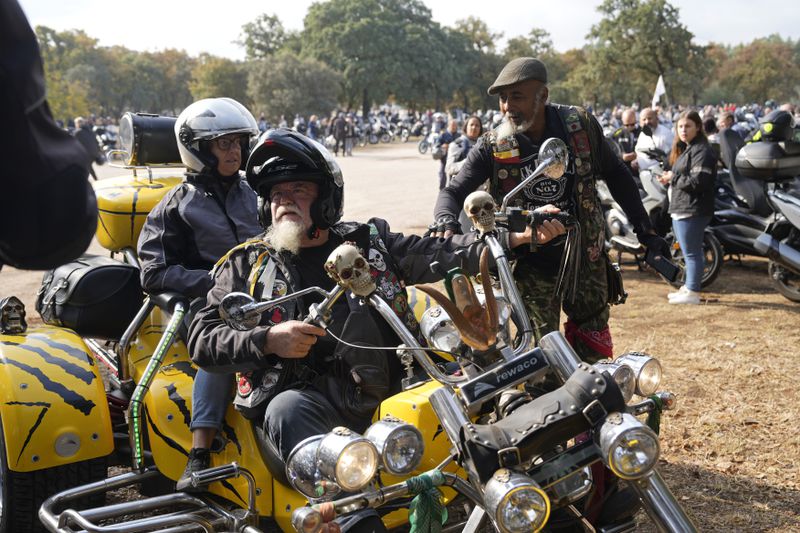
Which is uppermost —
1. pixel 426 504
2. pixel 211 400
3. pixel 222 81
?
pixel 426 504

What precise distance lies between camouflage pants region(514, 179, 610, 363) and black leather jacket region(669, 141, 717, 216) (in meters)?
4.11

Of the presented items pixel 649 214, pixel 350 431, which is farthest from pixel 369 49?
Answer: pixel 350 431

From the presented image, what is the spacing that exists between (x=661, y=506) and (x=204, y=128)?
3.05 metres

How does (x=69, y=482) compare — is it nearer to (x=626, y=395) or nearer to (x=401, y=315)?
(x=401, y=315)

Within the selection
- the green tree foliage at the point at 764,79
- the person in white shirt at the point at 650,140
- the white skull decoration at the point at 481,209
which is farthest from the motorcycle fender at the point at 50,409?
the green tree foliage at the point at 764,79

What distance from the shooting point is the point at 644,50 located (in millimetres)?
64438

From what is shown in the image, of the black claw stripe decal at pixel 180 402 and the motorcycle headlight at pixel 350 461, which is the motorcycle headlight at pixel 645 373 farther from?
the black claw stripe decal at pixel 180 402

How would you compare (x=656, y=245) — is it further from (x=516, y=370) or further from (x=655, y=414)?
(x=516, y=370)

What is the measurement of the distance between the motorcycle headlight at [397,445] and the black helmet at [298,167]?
124cm

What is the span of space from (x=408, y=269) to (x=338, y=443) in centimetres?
135

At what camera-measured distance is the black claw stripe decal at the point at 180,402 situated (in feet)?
12.0

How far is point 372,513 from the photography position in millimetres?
2480

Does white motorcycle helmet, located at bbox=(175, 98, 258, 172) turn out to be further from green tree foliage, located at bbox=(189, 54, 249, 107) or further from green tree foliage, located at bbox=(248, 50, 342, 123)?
green tree foliage, located at bbox=(189, 54, 249, 107)

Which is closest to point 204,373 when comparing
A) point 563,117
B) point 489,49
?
point 563,117
